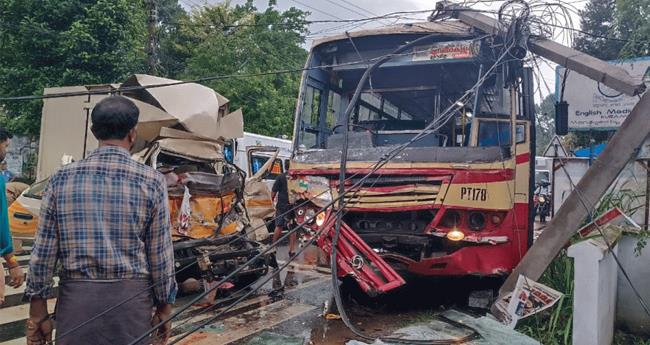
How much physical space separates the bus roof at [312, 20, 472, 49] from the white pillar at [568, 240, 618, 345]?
2.80 meters

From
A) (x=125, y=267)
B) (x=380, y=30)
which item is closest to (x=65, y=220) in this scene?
(x=125, y=267)

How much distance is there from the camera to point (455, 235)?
5.54 m

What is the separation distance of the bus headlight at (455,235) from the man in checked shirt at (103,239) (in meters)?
3.64

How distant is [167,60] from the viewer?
1051 inches

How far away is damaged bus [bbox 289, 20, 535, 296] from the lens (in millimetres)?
5500

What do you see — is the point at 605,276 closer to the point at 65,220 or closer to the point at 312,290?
the point at 312,290

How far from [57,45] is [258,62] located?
7589mm

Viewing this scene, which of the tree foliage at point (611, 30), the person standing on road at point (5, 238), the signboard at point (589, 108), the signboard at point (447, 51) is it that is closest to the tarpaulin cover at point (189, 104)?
the signboard at point (447, 51)

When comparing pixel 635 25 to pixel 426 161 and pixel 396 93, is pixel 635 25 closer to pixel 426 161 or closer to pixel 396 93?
pixel 396 93

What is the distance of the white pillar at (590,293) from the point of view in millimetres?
4613

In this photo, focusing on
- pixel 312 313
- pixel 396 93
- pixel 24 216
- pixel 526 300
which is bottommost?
pixel 312 313

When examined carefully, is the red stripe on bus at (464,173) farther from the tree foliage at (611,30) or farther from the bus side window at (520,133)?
the tree foliage at (611,30)

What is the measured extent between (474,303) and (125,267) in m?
5.08

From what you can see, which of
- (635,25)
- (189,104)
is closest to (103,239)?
(189,104)
